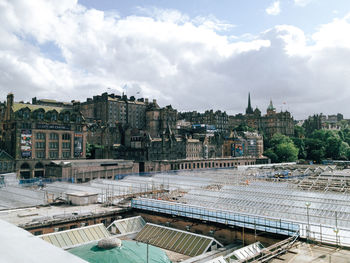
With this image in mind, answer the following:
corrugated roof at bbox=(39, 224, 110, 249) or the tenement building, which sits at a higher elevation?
the tenement building

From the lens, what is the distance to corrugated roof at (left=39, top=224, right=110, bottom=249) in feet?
125

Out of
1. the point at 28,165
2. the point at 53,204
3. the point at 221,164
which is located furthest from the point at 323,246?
the point at 221,164

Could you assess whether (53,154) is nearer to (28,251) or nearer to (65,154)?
(65,154)

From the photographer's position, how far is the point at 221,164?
6516 inches

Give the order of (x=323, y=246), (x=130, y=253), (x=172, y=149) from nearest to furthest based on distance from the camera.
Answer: (x=323, y=246) < (x=130, y=253) < (x=172, y=149)

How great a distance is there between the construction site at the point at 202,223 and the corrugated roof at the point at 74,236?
12cm

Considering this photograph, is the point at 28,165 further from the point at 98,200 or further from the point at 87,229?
the point at 87,229

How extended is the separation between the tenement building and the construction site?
3910cm

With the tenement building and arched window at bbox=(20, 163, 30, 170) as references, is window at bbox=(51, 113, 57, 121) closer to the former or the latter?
the tenement building

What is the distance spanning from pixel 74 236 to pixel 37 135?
76704mm

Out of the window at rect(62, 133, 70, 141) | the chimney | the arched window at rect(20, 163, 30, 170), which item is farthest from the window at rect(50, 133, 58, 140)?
the chimney

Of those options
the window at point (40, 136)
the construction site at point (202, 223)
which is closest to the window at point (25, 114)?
the window at point (40, 136)

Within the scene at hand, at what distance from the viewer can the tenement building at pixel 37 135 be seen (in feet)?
339

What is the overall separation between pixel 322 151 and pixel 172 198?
157m
